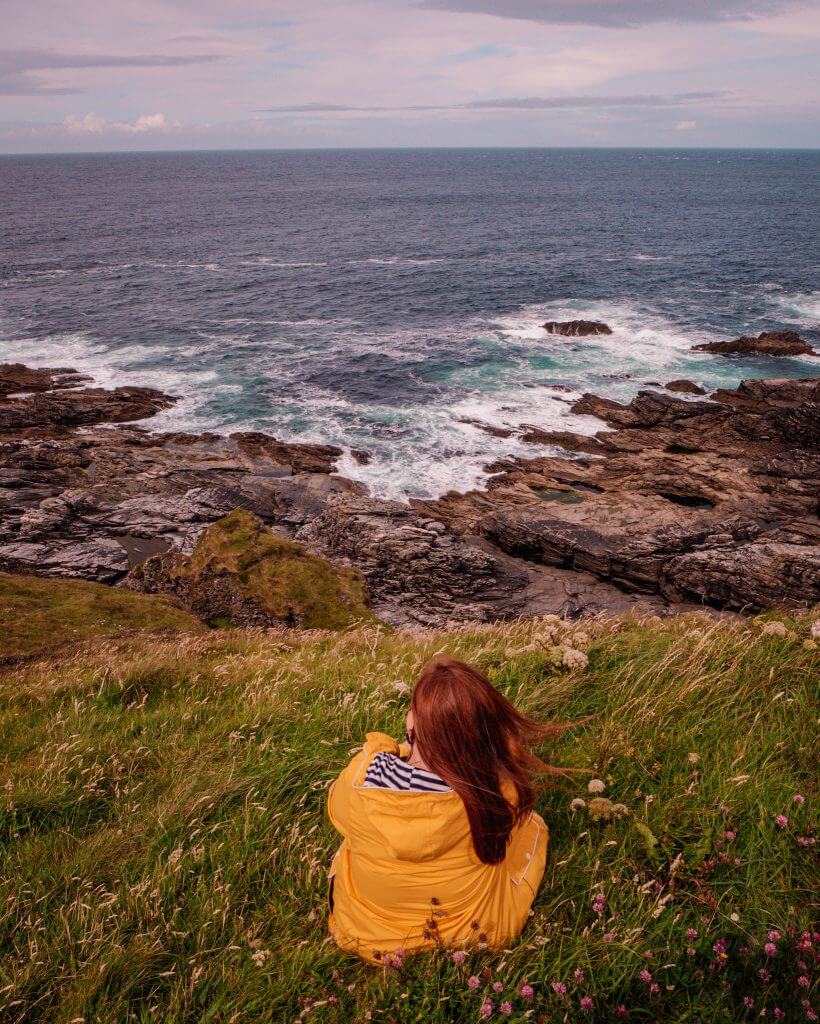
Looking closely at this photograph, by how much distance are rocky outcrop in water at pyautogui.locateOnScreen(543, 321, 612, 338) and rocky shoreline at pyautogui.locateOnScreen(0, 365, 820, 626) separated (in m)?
17.7

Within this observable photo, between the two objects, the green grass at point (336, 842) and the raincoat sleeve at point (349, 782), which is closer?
the green grass at point (336, 842)

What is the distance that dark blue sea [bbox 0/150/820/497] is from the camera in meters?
41.2

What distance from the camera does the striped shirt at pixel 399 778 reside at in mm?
3238

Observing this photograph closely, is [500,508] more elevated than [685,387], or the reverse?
[685,387]

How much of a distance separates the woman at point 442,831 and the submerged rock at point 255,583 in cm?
1512

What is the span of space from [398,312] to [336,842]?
6484 centimetres

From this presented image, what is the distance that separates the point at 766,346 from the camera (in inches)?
1980

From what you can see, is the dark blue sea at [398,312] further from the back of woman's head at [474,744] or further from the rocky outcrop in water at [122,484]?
the back of woman's head at [474,744]

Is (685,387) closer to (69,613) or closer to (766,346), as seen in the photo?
(766,346)

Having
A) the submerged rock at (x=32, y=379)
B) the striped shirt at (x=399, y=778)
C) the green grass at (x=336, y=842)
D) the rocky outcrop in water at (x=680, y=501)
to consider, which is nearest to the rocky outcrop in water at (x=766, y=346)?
the rocky outcrop in water at (x=680, y=501)

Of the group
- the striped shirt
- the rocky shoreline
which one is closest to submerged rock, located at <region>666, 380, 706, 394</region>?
the rocky shoreline

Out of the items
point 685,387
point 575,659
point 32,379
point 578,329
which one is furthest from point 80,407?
point 578,329

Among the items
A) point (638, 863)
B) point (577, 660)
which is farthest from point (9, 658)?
point (638, 863)

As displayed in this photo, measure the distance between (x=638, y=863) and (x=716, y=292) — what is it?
7953cm
